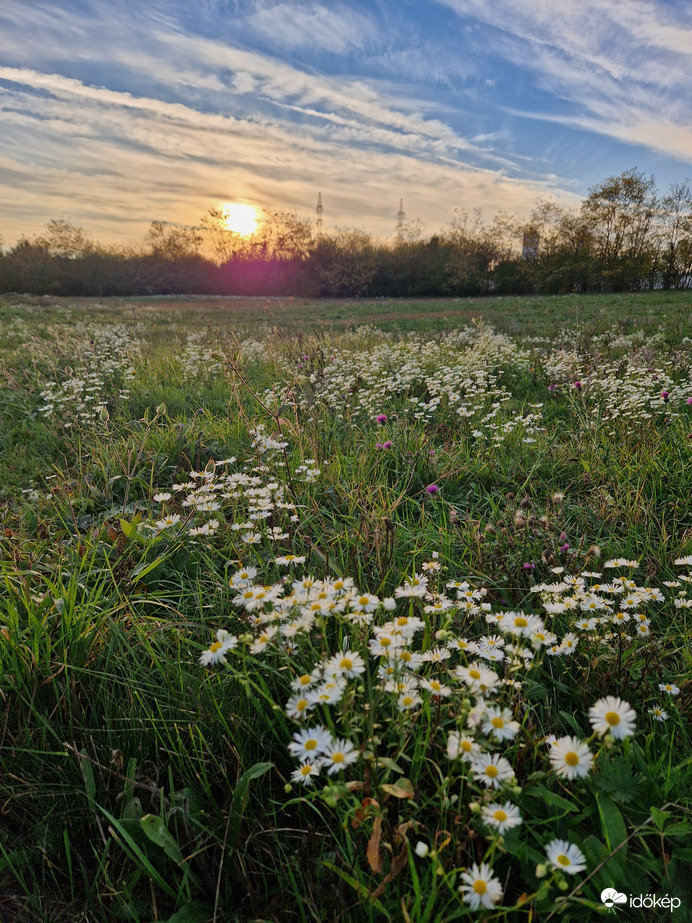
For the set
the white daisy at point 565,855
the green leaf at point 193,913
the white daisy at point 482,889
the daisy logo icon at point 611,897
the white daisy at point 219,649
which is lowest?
the green leaf at point 193,913

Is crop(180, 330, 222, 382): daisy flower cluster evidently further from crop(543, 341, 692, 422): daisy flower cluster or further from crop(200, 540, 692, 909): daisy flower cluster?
crop(200, 540, 692, 909): daisy flower cluster

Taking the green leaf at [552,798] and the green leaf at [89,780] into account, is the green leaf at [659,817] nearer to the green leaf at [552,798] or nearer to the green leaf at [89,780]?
the green leaf at [552,798]

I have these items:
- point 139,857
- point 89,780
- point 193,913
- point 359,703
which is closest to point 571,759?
point 359,703

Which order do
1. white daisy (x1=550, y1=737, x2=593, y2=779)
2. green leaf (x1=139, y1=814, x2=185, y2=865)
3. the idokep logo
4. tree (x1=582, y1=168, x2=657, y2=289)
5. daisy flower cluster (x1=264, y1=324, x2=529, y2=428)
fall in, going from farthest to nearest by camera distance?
1. tree (x1=582, y1=168, x2=657, y2=289)
2. daisy flower cluster (x1=264, y1=324, x2=529, y2=428)
3. green leaf (x1=139, y1=814, x2=185, y2=865)
4. the idokep logo
5. white daisy (x1=550, y1=737, x2=593, y2=779)

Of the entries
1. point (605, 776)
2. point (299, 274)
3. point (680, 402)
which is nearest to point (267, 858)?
point (605, 776)

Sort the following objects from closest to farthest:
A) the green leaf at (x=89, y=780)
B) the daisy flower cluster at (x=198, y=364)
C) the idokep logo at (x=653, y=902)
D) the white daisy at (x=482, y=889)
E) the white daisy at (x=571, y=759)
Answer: the white daisy at (x=482, y=889) → the white daisy at (x=571, y=759) → the idokep logo at (x=653, y=902) → the green leaf at (x=89, y=780) → the daisy flower cluster at (x=198, y=364)

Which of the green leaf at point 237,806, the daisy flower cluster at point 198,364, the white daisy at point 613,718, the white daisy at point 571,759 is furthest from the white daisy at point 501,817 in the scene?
the daisy flower cluster at point 198,364

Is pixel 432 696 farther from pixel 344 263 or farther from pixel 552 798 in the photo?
pixel 344 263

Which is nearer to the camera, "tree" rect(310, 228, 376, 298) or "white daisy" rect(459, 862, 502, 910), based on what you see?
"white daisy" rect(459, 862, 502, 910)

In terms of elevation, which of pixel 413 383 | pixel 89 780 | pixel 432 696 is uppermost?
pixel 413 383

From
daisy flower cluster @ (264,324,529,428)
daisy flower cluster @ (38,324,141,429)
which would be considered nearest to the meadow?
daisy flower cluster @ (264,324,529,428)

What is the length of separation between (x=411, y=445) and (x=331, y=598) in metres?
2.47

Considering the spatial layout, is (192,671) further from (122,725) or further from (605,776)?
(605,776)

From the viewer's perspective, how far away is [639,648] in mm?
1827
